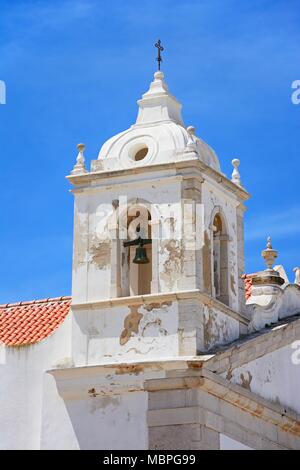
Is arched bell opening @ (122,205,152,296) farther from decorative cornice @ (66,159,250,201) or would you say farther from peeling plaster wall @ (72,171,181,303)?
decorative cornice @ (66,159,250,201)

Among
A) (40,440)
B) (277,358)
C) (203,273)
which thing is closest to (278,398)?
(277,358)

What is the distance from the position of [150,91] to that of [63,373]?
4732 mm

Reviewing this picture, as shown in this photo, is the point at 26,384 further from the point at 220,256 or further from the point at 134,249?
the point at 220,256

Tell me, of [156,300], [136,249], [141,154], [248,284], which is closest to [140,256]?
[136,249]

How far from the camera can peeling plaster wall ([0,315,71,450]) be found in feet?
62.8

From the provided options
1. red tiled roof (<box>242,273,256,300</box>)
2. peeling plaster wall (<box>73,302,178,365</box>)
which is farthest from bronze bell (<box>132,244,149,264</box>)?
red tiled roof (<box>242,273,256,300</box>)

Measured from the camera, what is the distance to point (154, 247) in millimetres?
19266

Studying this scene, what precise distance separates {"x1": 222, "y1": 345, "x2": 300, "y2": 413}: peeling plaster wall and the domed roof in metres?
2.97

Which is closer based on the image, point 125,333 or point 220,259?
point 125,333

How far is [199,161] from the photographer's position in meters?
19.2

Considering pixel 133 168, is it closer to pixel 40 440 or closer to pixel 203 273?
pixel 203 273

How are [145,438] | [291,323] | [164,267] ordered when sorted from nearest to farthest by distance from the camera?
[145,438] < [164,267] < [291,323]

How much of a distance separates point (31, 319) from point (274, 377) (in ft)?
14.2
